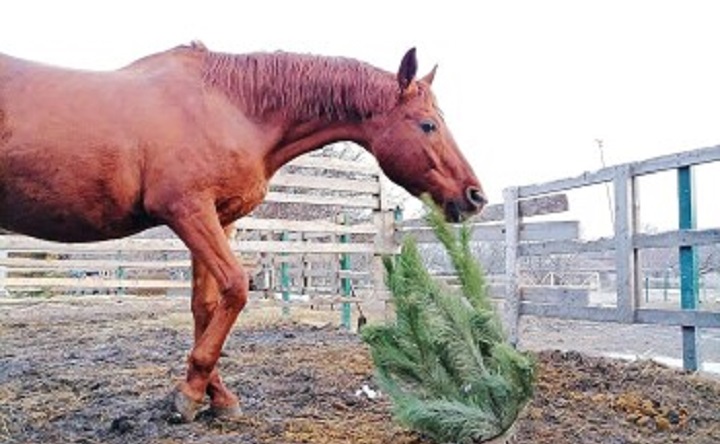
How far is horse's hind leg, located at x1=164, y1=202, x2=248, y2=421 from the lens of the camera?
10.4ft

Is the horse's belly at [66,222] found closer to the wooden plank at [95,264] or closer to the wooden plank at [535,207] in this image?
the wooden plank at [535,207]

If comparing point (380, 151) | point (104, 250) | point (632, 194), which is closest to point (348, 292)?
→ point (104, 250)

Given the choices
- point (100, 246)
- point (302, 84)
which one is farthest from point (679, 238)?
point (100, 246)

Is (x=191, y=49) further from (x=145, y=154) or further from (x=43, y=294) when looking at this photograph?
(x=43, y=294)

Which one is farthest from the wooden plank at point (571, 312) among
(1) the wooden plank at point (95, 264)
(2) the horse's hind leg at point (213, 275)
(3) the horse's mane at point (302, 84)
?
(1) the wooden plank at point (95, 264)

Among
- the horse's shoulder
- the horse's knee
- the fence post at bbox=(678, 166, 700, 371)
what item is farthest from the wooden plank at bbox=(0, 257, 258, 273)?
the horse's knee

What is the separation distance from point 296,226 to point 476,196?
5044 millimetres

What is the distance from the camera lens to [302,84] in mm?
3625

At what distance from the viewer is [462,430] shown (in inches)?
96.2

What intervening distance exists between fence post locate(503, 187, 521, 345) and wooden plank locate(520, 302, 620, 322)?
0.11 m

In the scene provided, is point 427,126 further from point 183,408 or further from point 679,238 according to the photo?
point 679,238

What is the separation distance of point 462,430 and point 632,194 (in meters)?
3.66

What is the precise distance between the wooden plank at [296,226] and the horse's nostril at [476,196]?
454 cm

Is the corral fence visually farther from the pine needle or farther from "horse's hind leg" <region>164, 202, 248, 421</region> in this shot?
"horse's hind leg" <region>164, 202, 248, 421</region>
